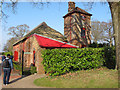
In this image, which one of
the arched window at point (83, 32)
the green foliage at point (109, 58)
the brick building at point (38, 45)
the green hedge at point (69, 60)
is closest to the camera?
the green hedge at point (69, 60)

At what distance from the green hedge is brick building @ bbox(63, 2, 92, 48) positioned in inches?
445

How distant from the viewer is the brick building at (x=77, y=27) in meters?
21.7

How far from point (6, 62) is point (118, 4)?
8.97 meters

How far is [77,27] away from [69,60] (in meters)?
14.1

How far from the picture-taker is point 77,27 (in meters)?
21.9

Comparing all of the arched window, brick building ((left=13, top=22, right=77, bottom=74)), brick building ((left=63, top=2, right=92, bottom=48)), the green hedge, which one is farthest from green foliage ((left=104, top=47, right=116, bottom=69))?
the arched window

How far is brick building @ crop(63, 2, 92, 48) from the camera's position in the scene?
21.7 metres

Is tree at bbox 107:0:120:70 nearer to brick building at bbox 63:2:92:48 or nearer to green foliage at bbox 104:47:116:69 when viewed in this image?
green foliage at bbox 104:47:116:69

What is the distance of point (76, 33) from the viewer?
21.7 m

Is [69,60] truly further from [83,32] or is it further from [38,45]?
[83,32]

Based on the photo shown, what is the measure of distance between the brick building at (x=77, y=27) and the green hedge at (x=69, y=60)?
1130 centimetres

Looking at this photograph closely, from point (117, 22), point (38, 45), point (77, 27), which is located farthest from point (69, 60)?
point (77, 27)

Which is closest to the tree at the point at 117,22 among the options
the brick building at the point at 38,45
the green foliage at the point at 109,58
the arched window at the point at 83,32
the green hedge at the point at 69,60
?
the green hedge at the point at 69,60

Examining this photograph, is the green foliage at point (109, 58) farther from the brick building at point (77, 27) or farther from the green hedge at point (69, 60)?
the brick building at point (77, 27)
